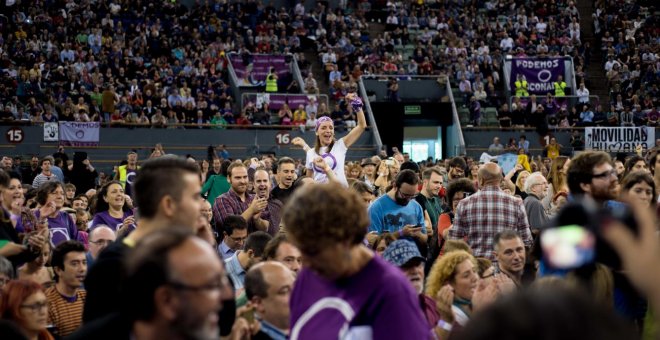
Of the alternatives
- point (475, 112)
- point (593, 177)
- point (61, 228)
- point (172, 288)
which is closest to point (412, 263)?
point (593, 177)

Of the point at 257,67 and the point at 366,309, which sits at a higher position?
the point at 257,67

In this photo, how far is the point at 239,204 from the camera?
28.6 feet

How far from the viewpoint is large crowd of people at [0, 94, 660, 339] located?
5.70 ft

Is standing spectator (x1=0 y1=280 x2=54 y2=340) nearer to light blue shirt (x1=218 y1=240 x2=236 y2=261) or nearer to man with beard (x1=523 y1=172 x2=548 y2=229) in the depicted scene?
light blue shirt (x1=218 y1=240 x2=236 y2=261)

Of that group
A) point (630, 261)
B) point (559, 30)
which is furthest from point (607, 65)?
point (630, 261)

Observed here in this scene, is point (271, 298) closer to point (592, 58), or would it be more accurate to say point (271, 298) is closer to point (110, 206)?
point (110, 206)

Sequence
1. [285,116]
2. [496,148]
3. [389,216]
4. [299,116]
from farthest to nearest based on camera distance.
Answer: [299,116], [285,116], [496,148], [389,216]

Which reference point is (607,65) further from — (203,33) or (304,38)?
(203,33)

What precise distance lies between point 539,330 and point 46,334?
414cm

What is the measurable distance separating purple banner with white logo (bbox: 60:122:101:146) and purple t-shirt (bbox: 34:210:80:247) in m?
14.8

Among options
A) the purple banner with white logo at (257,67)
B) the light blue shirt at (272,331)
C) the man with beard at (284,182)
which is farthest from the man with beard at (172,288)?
the purple banner with white logo at (257,67)

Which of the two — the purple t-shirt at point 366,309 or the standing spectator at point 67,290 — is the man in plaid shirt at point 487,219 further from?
the purple t-shirt at point 366,309

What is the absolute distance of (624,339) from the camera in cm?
141

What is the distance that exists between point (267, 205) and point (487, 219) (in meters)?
2.44
